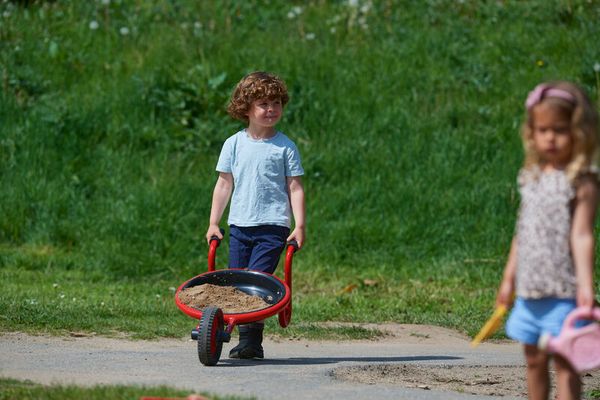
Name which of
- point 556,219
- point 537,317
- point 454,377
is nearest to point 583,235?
point 556,219

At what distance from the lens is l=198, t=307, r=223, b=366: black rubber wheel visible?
624 centimetres

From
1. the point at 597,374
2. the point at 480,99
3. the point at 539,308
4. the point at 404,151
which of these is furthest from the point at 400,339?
the point at 480,99

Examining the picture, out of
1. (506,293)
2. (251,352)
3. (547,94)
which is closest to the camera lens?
(547,94)

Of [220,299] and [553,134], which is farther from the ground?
[553,134]

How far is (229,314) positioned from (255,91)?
1.42 m

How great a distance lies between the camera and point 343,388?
5.77 m

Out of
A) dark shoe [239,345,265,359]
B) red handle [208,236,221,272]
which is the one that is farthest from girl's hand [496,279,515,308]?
red handle [208,236,221,272]

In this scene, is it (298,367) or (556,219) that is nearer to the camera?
(556,219)

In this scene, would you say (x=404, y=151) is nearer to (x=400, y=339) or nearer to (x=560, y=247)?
(x=400, y=339)

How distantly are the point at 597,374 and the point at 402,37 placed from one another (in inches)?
325

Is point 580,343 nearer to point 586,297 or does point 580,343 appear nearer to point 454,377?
point 586,297

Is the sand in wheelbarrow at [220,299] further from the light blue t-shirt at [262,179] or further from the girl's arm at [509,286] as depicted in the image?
the girl's arm at [509,286]

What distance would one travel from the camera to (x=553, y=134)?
4.42 metres

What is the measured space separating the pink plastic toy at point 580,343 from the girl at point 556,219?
76mm
